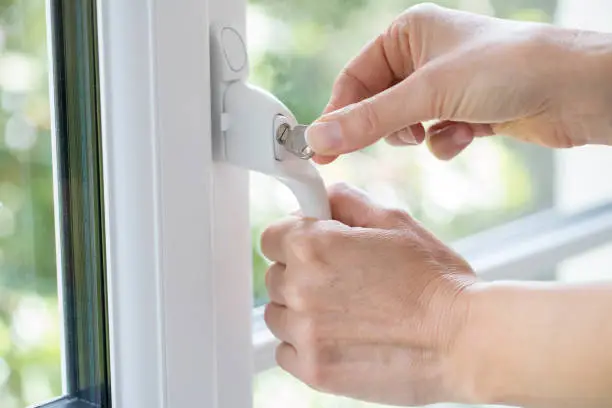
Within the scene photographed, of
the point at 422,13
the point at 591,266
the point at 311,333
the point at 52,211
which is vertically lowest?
the point at 591,266

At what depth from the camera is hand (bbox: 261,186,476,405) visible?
0.65 meters

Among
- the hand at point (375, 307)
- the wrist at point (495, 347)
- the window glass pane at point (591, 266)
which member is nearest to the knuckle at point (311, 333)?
the hand at point (375, 307)

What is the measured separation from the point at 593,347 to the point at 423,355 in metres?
0.12

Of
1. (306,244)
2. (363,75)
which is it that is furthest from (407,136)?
(306,244)

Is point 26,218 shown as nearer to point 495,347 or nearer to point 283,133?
point 283,133

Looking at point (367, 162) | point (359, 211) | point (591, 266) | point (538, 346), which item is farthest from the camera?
point (591, 266)

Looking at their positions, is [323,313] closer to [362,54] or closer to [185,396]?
[185,396]

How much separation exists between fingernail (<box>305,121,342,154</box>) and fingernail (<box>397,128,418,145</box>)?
0.16m

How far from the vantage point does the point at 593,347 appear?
0.59 meters

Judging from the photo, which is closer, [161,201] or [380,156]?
[161,201]

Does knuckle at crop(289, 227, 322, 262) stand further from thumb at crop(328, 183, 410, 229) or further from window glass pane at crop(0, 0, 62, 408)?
window glass pane at crop(0, 0, 62, 408)

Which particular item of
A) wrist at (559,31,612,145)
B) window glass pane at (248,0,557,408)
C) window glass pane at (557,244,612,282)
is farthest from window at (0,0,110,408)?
window glass pane at (557,244,612,282)

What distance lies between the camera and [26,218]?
619 millimetres

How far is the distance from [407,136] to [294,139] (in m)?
0.18
